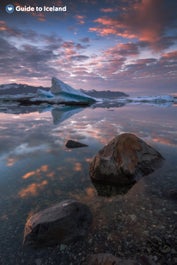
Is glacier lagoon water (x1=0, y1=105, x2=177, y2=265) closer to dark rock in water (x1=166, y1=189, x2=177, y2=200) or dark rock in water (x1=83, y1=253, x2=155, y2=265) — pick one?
dark rock in water (x1=166, y1=189, x2=177, y2=200)

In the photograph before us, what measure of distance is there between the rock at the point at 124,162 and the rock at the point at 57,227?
1.66 meters

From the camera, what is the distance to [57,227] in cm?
294

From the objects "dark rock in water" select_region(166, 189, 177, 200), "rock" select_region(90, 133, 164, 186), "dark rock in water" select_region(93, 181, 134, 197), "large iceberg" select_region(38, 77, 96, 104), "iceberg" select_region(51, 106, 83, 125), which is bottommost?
"dark rock in water" select_region(93, 181, 134, 197)

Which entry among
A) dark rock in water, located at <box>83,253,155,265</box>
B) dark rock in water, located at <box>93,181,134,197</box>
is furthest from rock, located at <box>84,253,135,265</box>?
dark rock in water, located at <box>93,181,134,197</box>

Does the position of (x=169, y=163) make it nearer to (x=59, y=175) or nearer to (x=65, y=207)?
(x=59, y=175)

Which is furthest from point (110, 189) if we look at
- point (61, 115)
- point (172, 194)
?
point (61, 115)

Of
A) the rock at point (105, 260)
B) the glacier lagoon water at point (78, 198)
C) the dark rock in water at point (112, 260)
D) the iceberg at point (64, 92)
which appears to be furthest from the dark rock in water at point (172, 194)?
the iceberg at point (64, 92)

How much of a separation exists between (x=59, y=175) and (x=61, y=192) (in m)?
0.90

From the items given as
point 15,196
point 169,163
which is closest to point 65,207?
point 15,196

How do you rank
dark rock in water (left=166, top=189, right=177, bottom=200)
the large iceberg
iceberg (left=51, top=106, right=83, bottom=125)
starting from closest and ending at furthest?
dark rock in water (left=166, top=189, right=177, bottom=200), iceberg (left=51, top=106, right=83, bottom=125), the large iceberg

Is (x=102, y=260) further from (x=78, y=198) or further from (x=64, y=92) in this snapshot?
(x=64, y=92)

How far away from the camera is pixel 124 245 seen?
2789 millimetres

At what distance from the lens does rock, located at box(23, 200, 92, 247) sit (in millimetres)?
2871

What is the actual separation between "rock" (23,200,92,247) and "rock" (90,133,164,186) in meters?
1.66
